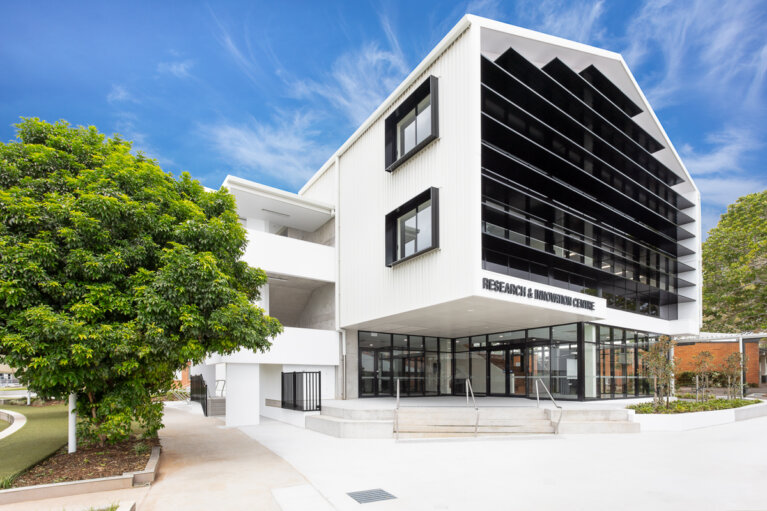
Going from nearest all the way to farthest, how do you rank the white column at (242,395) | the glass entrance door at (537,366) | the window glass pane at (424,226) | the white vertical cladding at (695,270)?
1. the window glass pane at (424,226)
2. the white column at (242,395)
3. the glass entrance door at (537,366)
4. the white vertical cladding at (695,270)

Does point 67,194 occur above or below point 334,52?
below

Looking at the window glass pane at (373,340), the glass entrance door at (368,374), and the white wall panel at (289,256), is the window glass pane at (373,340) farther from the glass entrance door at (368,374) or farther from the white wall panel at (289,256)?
the white wall panel at (289,256)

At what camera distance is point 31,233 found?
8695mm

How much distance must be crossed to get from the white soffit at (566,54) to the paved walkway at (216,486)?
12454 millimetres

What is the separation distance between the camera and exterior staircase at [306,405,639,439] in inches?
518

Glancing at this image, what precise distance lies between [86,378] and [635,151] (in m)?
22.4

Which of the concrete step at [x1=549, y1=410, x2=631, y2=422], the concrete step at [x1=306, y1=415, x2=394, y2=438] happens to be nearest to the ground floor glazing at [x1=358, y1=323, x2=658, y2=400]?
the concrete step at [x1=549, y1=410, x2=631, y2=422]

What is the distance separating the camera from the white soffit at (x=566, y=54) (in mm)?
15982

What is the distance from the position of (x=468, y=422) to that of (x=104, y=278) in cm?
939

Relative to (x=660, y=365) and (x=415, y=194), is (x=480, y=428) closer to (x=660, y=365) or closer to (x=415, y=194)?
(x=660, y=365)

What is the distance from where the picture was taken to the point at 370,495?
24.3 ft

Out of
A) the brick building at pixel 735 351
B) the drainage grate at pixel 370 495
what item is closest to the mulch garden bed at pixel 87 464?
the drainage grate at pixel 370 495

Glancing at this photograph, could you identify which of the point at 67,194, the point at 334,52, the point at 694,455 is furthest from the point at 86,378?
the point at 334,52

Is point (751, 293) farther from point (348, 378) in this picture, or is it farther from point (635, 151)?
point (348, 378)
